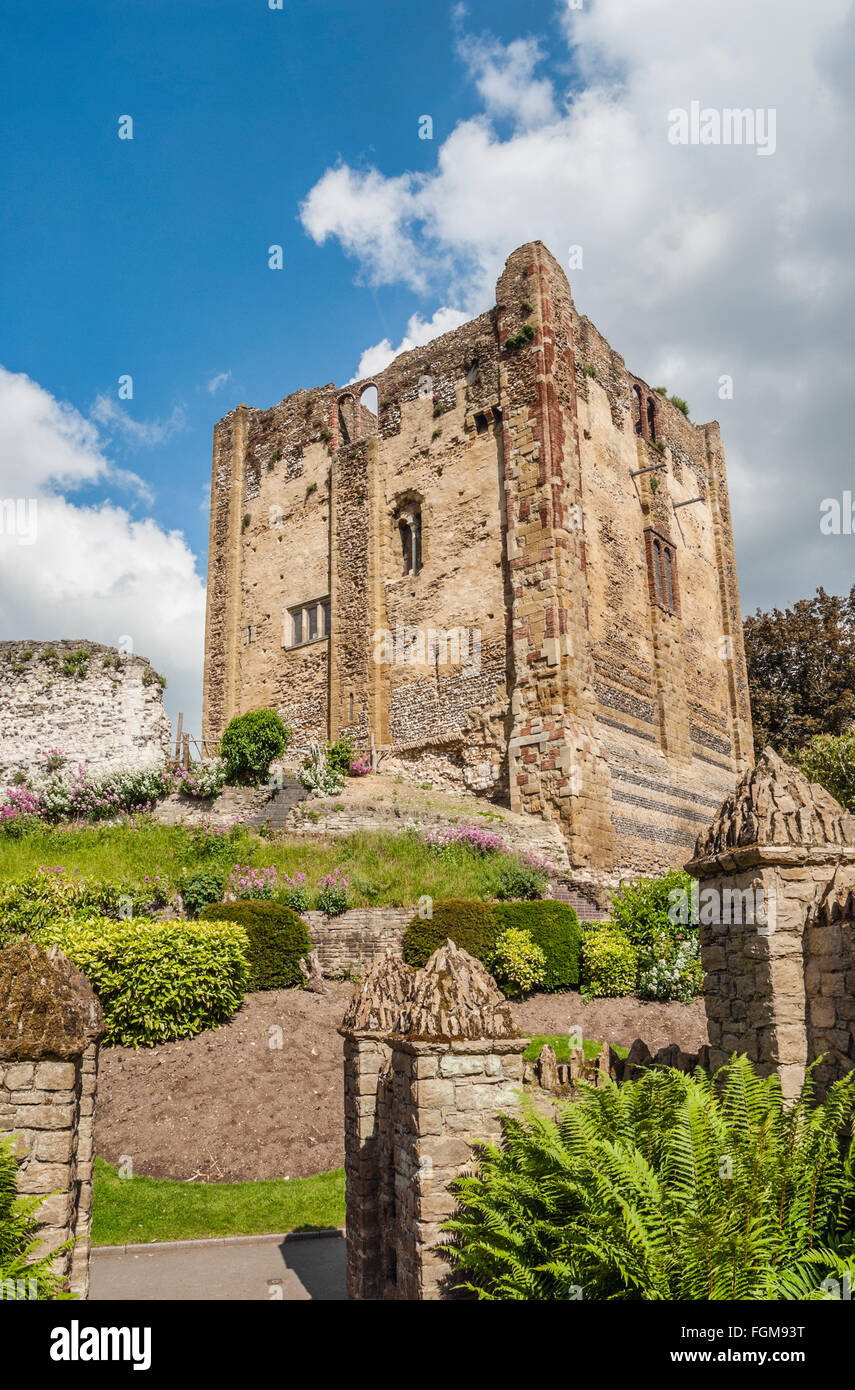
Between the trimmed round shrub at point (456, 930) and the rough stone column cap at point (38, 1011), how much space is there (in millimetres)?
10082

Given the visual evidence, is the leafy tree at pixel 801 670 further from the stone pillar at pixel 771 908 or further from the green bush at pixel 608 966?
the stone pillar at pixel 771 908

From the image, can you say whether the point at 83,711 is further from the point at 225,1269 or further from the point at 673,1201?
the point at 673,1201

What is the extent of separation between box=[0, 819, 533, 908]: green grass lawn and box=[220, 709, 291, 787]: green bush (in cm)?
267

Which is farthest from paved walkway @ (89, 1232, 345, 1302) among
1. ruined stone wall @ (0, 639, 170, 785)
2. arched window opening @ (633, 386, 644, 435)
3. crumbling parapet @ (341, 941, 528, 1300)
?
arched window opening @ (633, 386, 644, 435)

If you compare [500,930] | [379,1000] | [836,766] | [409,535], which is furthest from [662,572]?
[379,1000]

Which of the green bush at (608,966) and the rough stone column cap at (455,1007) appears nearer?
the rough stone column cap at (455,1007)

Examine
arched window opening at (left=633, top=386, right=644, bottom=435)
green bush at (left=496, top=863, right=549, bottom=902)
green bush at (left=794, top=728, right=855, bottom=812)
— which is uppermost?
arched window opening at (left=633, top=386, right=644, bottom=435)

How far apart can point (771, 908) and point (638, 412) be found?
26.0 metres

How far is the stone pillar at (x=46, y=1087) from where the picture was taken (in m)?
4.77

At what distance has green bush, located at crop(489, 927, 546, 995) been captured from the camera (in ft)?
50.2

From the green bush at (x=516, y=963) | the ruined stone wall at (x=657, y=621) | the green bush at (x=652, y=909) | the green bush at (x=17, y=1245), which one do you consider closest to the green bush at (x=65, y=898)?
the green bush at (x=516, y=963)

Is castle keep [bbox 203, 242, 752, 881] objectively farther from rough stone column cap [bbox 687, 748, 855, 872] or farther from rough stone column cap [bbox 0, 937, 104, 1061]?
rough stone column cap [bbox 0, 937, 104, 1061]
